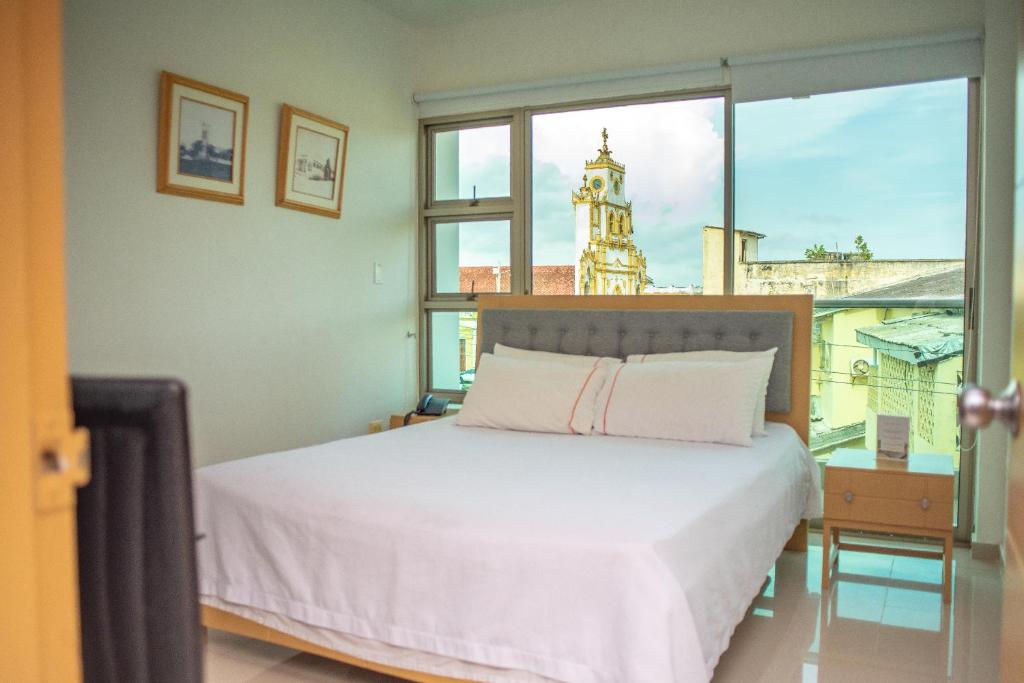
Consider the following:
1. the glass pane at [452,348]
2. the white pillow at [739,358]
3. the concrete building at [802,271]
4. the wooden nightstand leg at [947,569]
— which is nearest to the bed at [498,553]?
the white pillow at [739,358]

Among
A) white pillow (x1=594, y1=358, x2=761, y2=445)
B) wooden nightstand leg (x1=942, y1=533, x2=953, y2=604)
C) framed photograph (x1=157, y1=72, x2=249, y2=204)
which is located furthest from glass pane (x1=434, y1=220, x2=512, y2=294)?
wooden nightstand leg (x1=942, y1=533, x2=953, y2=604)

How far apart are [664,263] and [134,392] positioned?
394 centimetres

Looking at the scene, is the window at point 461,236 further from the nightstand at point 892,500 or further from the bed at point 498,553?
the nightstand at point 892,500

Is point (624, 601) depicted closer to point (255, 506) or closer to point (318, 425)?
point (255, 506)

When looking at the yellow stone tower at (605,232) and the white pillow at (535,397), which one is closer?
the white pillow at (535,397)

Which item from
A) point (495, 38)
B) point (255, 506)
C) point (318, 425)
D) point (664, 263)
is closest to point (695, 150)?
point (664, 263)

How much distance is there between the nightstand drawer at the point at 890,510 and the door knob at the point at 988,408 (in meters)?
2.43

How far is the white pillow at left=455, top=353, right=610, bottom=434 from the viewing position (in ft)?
11.8

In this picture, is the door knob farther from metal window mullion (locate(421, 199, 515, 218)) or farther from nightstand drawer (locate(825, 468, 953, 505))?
metal window mullion (locate(421, 199, 515, 218))

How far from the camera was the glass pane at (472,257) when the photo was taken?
16.2ft

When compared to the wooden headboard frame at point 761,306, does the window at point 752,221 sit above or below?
above

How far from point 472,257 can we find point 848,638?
9.85ft

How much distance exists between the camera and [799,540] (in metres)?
3.75

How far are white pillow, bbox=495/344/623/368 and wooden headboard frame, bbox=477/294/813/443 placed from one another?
33cm
